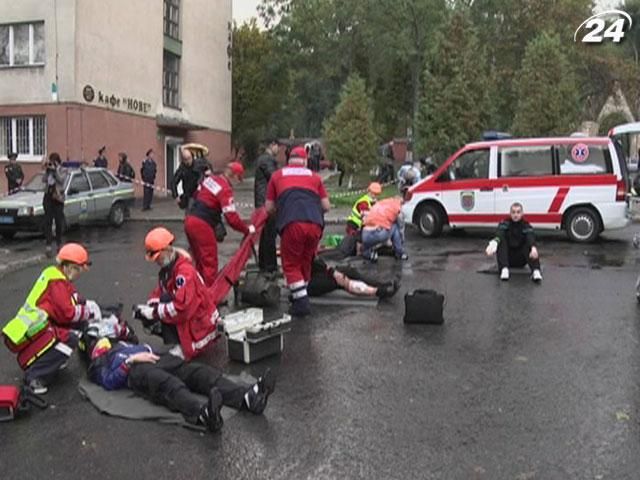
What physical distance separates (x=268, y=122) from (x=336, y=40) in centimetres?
952

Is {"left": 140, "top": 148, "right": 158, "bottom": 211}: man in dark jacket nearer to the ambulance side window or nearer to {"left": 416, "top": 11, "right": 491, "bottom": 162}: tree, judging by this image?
{"left": 416, "top": 11, "right": 491, "bottom": 162}: tree

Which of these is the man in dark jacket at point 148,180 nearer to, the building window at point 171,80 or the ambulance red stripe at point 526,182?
the building window at point 171,80

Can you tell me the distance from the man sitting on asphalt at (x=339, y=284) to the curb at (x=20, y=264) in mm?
5971

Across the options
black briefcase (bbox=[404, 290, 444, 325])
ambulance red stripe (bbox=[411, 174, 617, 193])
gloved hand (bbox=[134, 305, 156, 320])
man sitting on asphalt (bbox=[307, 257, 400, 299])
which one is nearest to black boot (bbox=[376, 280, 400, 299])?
man sitting on asphalt (bbox=[307, 257, 400, 299])

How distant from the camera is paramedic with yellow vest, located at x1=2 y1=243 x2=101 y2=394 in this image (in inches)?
236

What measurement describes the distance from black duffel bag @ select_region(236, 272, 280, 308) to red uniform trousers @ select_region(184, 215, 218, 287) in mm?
423

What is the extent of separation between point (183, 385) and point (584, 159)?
38.0 ft

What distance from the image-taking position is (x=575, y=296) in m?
9.80

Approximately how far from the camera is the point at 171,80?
1284 inches

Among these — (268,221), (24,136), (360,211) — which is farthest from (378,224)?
(24,136)

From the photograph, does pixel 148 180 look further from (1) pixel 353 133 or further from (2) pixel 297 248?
(2) pixel 297 248

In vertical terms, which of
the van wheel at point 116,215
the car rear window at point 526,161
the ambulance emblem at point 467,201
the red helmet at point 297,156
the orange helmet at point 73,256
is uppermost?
the car rear window at point 526,161

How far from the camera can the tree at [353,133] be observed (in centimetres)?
3131

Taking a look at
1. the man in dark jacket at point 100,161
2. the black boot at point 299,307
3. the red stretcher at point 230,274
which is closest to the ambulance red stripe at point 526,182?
the black boot at point 299,307
